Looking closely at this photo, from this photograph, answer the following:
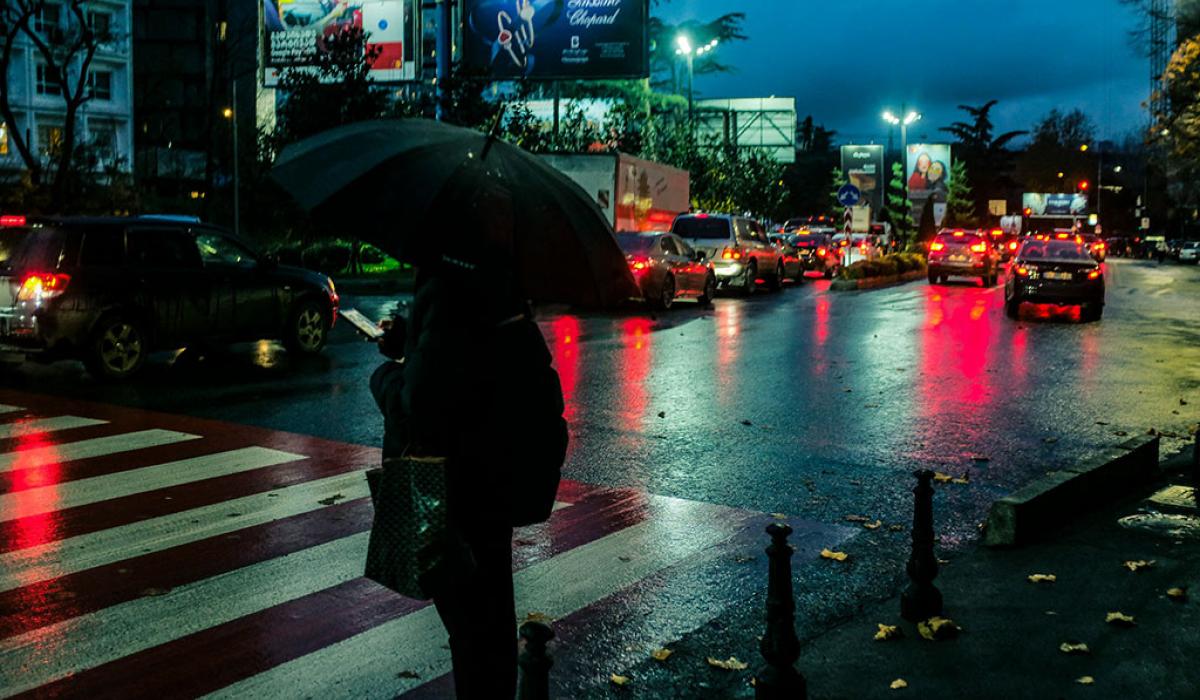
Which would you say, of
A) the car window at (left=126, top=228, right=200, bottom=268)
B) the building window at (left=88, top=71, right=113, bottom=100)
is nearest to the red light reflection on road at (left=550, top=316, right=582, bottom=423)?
the car window at (left=126, top=228, right=200, bottom=268)

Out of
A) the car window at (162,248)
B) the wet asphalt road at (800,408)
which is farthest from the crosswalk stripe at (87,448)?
the car window at (162,248)

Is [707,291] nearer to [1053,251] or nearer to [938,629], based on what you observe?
[1053,251]

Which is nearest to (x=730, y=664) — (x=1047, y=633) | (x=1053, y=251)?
(x=1047, y=633)

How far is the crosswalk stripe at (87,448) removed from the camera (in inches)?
342

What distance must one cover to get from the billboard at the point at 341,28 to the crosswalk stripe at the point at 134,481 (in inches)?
1274

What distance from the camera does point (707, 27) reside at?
210 ft

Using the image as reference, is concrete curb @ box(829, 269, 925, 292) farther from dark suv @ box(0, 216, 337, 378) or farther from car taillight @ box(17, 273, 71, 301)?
car taillight @ box(17, 273, 71, 301)

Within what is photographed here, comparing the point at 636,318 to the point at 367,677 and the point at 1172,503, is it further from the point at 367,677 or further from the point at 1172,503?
the point at 367,677

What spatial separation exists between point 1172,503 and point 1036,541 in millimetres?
1547

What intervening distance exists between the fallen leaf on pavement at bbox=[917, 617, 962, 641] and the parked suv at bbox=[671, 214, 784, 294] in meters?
24.8

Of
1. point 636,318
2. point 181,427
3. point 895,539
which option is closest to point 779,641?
point 895,539

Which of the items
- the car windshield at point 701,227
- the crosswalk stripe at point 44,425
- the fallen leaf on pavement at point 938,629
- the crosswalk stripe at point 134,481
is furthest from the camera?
the car windshield at point 701,227

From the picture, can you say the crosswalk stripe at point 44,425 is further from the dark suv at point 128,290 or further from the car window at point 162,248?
the car window at point 162,248

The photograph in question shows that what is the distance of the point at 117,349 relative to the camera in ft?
43.3
